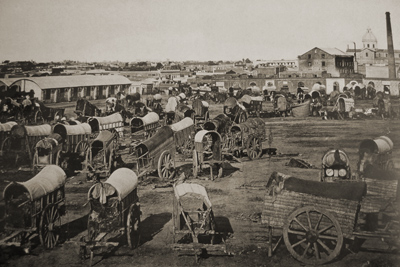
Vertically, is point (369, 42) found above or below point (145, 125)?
above

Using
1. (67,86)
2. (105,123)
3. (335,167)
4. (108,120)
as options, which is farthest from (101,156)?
(67,86)

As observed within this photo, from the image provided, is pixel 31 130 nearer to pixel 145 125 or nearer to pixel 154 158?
pixel 154 158

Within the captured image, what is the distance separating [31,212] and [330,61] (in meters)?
75.9

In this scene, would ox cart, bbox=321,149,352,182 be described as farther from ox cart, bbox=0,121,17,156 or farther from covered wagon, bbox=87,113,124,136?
ox cart, bbox=0,121,17,156

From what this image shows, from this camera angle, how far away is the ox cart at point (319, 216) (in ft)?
36.1

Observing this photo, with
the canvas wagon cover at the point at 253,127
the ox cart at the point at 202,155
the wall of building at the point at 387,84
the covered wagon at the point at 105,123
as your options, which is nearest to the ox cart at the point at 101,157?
the ox cart at the point at 202,155

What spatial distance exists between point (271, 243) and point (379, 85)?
5837cm

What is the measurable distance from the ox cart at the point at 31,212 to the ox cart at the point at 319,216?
756 cm

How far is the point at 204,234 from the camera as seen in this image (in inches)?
499

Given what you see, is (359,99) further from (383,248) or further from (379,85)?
(383,248)

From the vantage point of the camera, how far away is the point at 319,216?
37.1 ft

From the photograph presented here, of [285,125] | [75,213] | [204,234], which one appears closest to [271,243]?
[204,234]

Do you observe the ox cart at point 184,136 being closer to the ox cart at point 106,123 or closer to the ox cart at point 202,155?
the ox cart at point 202,155

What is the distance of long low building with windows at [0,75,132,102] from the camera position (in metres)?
51.7
